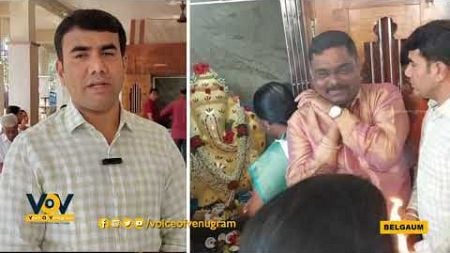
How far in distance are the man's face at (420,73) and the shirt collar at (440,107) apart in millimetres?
25

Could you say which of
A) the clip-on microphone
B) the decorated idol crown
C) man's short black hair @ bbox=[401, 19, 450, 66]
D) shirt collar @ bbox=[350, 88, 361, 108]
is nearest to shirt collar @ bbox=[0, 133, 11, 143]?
the clip-on microphone

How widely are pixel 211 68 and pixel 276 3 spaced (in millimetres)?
291

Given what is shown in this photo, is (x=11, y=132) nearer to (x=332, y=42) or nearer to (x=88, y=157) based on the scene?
(x=88, y=157)

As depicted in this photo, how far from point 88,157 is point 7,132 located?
0.25m

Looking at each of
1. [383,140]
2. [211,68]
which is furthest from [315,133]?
[211,68]

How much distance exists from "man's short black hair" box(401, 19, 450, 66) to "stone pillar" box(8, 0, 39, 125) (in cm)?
111

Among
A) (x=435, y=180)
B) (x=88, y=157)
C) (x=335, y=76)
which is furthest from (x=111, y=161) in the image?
(x=435, y=180)

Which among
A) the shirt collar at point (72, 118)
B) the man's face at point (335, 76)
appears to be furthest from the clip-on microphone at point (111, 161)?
the man's face at point (335, 76)

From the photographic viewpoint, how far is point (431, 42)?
5.92 ft

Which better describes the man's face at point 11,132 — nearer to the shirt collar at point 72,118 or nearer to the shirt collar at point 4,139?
the shirt collar at point 4,139

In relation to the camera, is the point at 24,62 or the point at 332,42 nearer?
the point at 24,62

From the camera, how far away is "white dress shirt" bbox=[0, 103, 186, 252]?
5.32 ft

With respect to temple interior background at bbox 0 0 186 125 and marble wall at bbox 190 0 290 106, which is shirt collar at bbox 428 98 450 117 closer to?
marble wall at bbox 190 0 290 106

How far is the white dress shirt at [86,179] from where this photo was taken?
162 centimetres
